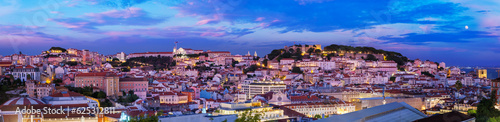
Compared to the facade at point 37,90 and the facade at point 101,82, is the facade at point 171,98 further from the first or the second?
the facade at point 37,90

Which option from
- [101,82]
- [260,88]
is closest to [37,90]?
[101,82]

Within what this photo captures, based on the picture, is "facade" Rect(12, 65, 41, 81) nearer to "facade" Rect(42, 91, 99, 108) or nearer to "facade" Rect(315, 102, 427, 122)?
"facade" Rect(42, 91, 99, 108)

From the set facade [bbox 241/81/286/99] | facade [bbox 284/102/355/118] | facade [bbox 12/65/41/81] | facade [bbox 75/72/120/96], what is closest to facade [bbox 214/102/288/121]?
facade [bbox 284/102/355/118]

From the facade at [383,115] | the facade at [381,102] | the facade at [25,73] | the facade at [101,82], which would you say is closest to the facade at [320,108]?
the facade at [381,102]

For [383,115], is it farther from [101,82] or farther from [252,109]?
[101,82]

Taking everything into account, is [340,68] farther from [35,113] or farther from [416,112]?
[416,112]

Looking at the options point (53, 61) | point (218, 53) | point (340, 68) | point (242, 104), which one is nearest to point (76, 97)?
point (242, 104)

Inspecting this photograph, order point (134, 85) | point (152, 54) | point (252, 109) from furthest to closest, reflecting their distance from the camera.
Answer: point (152, 54), point (134, 85), point (252, 109)
